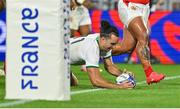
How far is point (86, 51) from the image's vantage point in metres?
9.89

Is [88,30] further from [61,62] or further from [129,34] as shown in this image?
[61,62]

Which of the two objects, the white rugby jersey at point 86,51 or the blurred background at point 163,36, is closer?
the white rugby jersey at point 86,51

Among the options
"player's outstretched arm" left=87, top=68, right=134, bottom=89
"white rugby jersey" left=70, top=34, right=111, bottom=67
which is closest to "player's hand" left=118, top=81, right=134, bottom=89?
"player's outstretched arm" left=87, top=68, right=134, bottom=89

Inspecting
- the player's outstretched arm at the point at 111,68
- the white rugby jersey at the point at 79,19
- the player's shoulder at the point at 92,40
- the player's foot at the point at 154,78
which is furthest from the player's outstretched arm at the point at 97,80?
the white rugby jersey at the point at 79,19

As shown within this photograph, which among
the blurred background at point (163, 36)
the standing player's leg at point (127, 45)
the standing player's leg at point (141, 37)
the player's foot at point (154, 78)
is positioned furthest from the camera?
the blurred background at point (163, 36)

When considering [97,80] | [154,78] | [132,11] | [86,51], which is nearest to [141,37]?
[132,11]

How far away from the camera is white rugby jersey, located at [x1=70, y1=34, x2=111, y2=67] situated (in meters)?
9.73

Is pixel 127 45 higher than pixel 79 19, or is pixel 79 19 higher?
pixel 79 19

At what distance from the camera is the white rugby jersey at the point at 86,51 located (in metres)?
9.73

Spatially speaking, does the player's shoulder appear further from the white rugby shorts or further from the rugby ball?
the white rugby shorts

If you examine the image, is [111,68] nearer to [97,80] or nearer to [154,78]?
[154,78]

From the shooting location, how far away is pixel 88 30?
16312mm

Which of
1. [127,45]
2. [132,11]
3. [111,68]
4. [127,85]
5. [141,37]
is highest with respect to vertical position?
[132,11]

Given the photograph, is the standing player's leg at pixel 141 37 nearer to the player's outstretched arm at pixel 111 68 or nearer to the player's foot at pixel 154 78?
the player's foot at pixel 154 78
